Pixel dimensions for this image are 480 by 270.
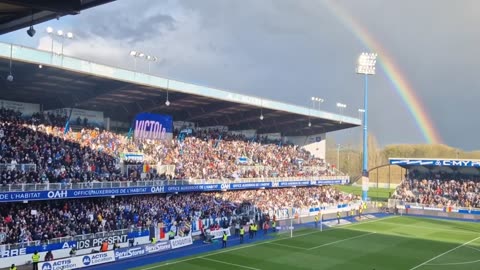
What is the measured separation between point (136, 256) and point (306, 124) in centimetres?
4013

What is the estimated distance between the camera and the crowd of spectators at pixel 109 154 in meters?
32.0

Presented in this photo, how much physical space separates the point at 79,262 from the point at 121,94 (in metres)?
18.3

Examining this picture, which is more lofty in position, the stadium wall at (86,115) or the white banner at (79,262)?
the stadium wall at (86,115)

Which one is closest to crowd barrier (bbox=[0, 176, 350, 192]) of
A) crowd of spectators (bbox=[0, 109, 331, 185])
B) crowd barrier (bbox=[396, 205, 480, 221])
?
crowd of spectators (bbox=[0, 109, 331, 185])

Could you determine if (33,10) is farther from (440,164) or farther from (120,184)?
(440,164)

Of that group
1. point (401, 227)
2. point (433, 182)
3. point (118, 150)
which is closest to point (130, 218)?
point (118, 150)

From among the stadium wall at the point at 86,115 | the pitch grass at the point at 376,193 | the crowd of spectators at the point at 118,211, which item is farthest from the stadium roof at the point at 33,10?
the pitch grass at the point at 376,193

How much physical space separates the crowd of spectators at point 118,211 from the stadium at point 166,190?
4.5 inches

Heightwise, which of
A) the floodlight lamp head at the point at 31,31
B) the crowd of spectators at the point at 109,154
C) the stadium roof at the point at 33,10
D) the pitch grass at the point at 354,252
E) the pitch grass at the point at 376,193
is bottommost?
the pitch grass at the point at 354,252

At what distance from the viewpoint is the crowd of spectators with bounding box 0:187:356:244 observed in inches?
1137

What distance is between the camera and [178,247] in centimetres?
3384

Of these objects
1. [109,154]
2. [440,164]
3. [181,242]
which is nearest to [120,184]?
[109,154]

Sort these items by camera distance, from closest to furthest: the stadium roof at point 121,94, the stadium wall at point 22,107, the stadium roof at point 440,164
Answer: the stadium roof at point 121,94 < the stadium wall at point 22,107 < the stadium roof at point 440,164

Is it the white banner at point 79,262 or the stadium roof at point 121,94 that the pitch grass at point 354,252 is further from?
the stadium roof at point 121,94
